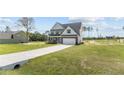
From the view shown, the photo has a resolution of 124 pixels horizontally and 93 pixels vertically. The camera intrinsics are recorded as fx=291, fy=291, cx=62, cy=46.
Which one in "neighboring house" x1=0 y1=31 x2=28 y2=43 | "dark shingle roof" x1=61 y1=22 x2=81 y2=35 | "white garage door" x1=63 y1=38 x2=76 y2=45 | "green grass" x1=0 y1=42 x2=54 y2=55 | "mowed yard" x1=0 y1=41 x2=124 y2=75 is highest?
"dark shingle roof" x1=61 y1=22 x2=81 y2=35

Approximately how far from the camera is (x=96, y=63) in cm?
547

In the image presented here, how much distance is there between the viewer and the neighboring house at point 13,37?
550 cm

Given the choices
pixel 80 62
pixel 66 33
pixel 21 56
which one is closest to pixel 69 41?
pixel 66 33

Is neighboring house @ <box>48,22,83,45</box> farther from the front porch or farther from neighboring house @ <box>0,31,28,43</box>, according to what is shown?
neighboring house @ <box>0,31,28,43</box>

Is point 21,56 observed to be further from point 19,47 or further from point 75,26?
point 75,26

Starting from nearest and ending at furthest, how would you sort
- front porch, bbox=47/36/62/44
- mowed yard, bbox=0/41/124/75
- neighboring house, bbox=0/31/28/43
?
mowed yard, bbox=0/41/124/75, neighboring house, bbox=0/31/28/43, front porch, bbox=47/36/62/44

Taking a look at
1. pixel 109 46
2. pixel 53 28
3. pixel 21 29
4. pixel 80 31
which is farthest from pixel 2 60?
pixel 109 46

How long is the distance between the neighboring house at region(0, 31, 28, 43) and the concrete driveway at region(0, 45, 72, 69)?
26 cm

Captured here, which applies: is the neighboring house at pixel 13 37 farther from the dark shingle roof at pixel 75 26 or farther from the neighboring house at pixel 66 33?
the dark shingle roof at pixel 75 26

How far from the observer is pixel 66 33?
5648mm

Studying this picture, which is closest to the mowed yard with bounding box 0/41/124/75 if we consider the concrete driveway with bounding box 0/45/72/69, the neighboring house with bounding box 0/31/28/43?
the concrete driveway with bounding box 0/45/72/69

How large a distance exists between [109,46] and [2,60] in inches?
80.5

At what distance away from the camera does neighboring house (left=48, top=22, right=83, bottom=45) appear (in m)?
5.44
